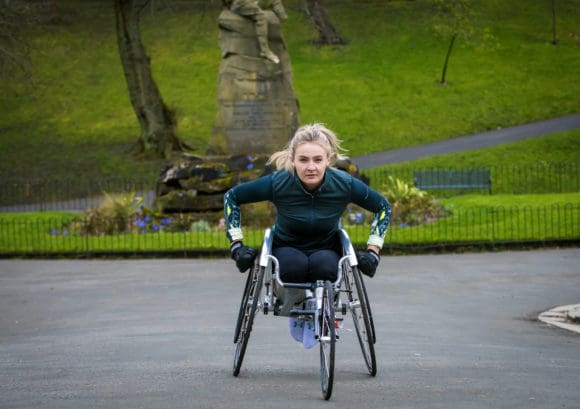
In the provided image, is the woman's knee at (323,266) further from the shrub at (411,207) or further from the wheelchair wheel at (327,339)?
the shrub at (411,207)

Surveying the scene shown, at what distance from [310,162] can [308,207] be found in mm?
308

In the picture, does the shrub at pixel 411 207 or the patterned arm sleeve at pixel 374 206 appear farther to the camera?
the shrub at pixel 411 207

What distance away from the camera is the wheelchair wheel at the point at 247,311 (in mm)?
7824

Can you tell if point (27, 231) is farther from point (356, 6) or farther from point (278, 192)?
point (356, 6)

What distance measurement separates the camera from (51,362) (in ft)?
29.8

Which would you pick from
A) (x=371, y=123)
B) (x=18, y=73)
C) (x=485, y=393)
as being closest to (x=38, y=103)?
(x=18, y=73)

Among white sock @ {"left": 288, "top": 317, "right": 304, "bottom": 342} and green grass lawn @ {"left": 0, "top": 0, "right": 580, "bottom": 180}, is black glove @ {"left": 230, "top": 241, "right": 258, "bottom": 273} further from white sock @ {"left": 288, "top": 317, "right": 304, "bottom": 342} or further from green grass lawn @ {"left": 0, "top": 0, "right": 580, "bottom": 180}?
green grass lawn @ {"left": 0, "top": 0, "right": 580, "bottom": 180}

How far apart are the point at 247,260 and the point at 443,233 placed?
1206 cm

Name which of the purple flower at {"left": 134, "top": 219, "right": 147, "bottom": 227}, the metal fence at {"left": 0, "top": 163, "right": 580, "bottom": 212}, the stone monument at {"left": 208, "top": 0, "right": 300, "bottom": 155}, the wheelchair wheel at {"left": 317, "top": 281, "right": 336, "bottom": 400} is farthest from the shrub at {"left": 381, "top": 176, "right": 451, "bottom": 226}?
the wheelchair wheel at {"left": 317, "top": 281, "right": 336, "bottom": 400}

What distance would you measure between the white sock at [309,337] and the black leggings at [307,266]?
12.0 inches

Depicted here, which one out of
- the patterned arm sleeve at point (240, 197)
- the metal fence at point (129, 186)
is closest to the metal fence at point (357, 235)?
the metal fence at point (129, 186)

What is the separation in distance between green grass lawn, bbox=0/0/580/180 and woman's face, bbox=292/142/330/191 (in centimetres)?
2425

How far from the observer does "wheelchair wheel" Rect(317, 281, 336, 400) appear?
278 inches

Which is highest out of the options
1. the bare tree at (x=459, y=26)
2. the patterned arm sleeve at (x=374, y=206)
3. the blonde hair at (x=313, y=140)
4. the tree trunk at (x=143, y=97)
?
the bare tree at (x=459, y=26)
